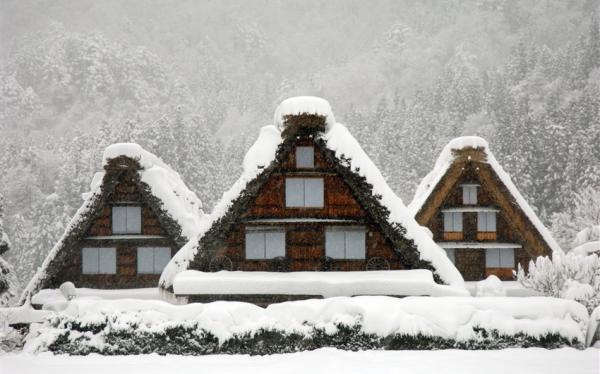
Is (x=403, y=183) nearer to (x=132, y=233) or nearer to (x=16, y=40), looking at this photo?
(x=132, y=233)

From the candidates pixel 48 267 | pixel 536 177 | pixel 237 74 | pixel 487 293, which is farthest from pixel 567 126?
pixel 237 74

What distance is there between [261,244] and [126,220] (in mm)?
9027

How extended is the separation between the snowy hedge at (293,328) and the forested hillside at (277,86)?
1083 cm

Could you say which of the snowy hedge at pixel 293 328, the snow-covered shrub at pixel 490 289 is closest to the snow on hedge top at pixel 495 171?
the snow-covered shrub at pixel 490 289

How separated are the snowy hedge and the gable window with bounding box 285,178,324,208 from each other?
6.15 m

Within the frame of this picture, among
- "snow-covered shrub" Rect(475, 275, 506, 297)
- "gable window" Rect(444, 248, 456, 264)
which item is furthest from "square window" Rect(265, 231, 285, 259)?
"gable window" Rect(444, 248, 456, 264)

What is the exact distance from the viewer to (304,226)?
65.8 feet

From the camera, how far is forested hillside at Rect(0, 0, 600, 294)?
55656 mm

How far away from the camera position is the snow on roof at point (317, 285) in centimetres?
1859

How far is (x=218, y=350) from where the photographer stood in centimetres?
1393

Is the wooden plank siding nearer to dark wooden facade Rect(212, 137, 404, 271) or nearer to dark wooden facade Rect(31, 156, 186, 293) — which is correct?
dark wooden facade Rect(31, 156, 186, 293)

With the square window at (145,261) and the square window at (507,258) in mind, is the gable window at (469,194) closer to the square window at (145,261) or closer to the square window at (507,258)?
the square window at (507,258)

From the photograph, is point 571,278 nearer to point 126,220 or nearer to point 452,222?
point 452,222

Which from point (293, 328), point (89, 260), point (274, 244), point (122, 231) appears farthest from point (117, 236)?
point (293, 328)
